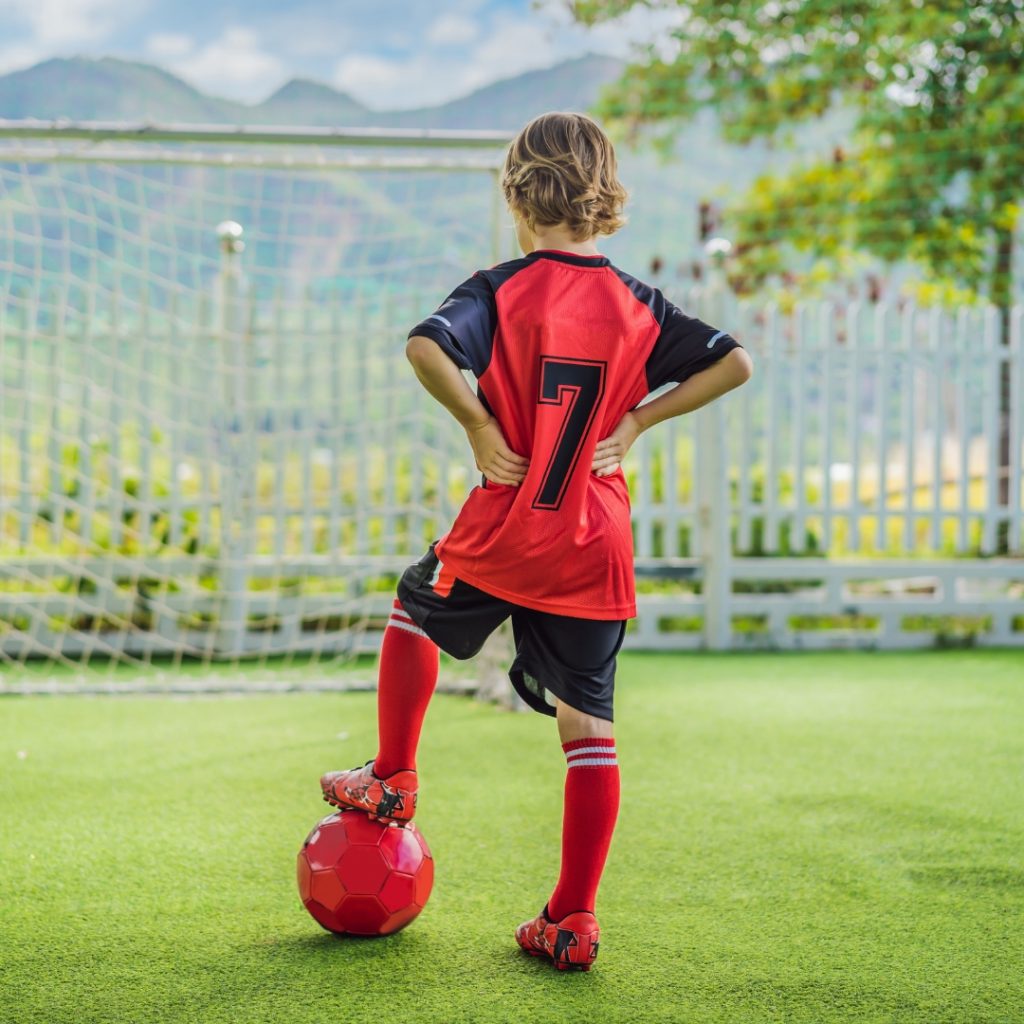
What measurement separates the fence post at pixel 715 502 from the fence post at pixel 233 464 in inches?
93.0

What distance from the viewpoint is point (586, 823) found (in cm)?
200

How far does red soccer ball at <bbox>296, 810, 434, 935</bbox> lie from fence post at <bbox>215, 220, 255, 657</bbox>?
3640 millimetres

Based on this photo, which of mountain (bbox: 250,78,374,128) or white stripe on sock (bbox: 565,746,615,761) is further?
mountain (bbox: 250,78,374,128)

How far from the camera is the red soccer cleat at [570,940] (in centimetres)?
196

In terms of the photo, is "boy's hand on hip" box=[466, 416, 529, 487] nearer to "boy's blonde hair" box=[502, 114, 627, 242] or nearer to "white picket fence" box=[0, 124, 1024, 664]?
"boy's blonde hair" box=[502, 114, 627, 242]

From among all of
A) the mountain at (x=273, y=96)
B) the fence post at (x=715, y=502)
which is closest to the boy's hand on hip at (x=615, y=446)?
the fence post at (x=715, y=502)

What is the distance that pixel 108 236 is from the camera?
5.42 m

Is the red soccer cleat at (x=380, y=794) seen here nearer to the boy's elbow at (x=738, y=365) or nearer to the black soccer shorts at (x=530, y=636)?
the black soccer shorts at (x=530, y=636)

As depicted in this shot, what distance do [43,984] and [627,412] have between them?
1376 millimetres

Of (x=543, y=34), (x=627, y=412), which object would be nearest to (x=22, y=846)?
(x=627, y=412)

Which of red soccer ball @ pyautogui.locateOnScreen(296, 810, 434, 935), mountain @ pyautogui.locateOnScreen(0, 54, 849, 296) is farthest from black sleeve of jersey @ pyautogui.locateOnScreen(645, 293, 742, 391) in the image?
red soccer ball @ pyautogui.locateOnScreen(296, 810, 434, 935)

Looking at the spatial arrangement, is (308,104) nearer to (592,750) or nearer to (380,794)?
(380,794)

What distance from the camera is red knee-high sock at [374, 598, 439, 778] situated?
2119 mm

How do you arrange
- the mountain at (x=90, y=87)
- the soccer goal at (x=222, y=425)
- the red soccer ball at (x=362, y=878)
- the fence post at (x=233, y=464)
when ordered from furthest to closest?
the mountain at (x=90, y=87)
the fence post at (x=233, y=464)
the soccer goal at (x=222, y=425)
the red soccer ball at (x=362, y=878)
